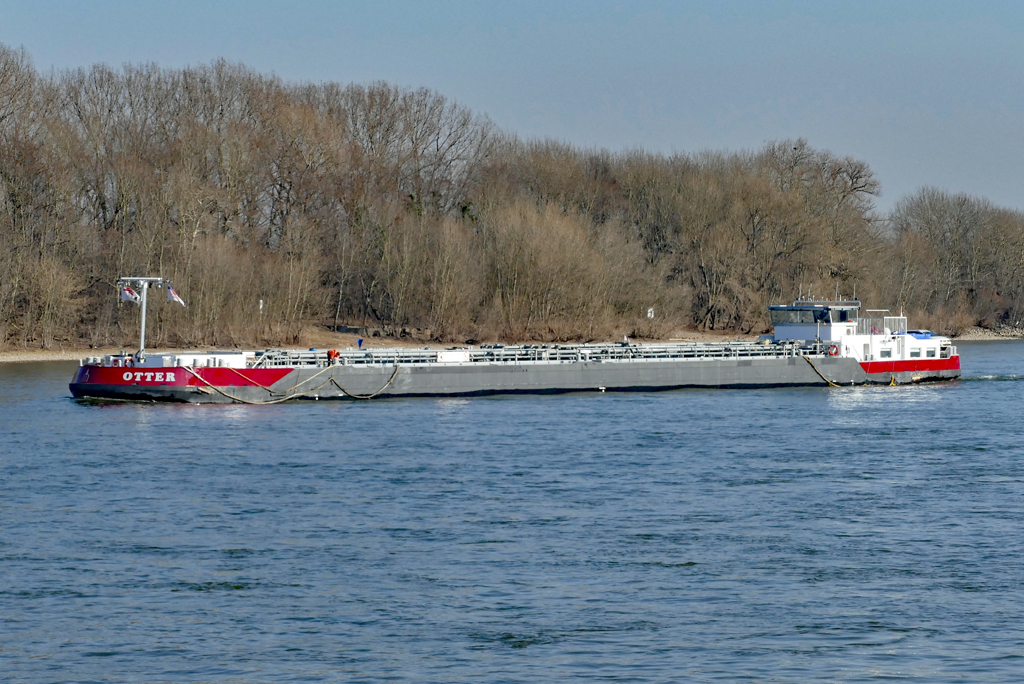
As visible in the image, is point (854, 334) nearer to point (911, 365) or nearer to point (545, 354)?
point (911, 365)

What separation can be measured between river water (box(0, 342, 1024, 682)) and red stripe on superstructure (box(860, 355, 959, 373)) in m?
18.7

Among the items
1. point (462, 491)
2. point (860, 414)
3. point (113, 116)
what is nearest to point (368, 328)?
point (113, 116)

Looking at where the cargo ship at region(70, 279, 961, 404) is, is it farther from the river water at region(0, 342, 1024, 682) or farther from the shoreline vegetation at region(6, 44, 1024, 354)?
the shoreline vegetation at region(6, 44, 1024, 354)

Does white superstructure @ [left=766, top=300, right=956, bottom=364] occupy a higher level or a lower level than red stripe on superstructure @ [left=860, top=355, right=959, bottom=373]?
higher

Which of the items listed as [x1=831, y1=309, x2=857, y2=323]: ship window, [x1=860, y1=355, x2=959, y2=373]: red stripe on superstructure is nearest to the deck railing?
[x1=831, y1=309, x2=857, y2=323]: ship window

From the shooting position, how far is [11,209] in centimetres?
8438

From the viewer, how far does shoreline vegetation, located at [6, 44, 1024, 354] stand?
85000 mm

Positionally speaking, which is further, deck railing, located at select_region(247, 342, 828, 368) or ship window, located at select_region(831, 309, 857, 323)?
ship window, located at select_region(831, 309, 857, 323)

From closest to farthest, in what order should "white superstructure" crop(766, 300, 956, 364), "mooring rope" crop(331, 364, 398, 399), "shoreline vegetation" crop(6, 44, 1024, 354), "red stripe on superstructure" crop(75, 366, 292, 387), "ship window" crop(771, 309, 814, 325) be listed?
"red stripe on superstructure" crop(75, 366, 292, 387), "mooring rope" crop(331, 364, 398, 399), "white superstructure" crop(766, 300, 956, 364), "ship window" crop(771, 309, 814, 325), "shoreline vegetation" crop(6, 44, 1024, 354)

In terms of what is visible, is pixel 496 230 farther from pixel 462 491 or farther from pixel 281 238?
pixel 462 491

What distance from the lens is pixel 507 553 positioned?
26.0 metres

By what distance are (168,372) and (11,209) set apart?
123 ft

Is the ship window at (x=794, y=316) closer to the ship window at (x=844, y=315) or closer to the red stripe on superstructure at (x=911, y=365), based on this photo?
the ship window at (x=844, y=315)

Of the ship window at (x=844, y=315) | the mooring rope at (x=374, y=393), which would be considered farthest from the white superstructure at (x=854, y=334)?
the mooring rope at (x=374, y=393)
